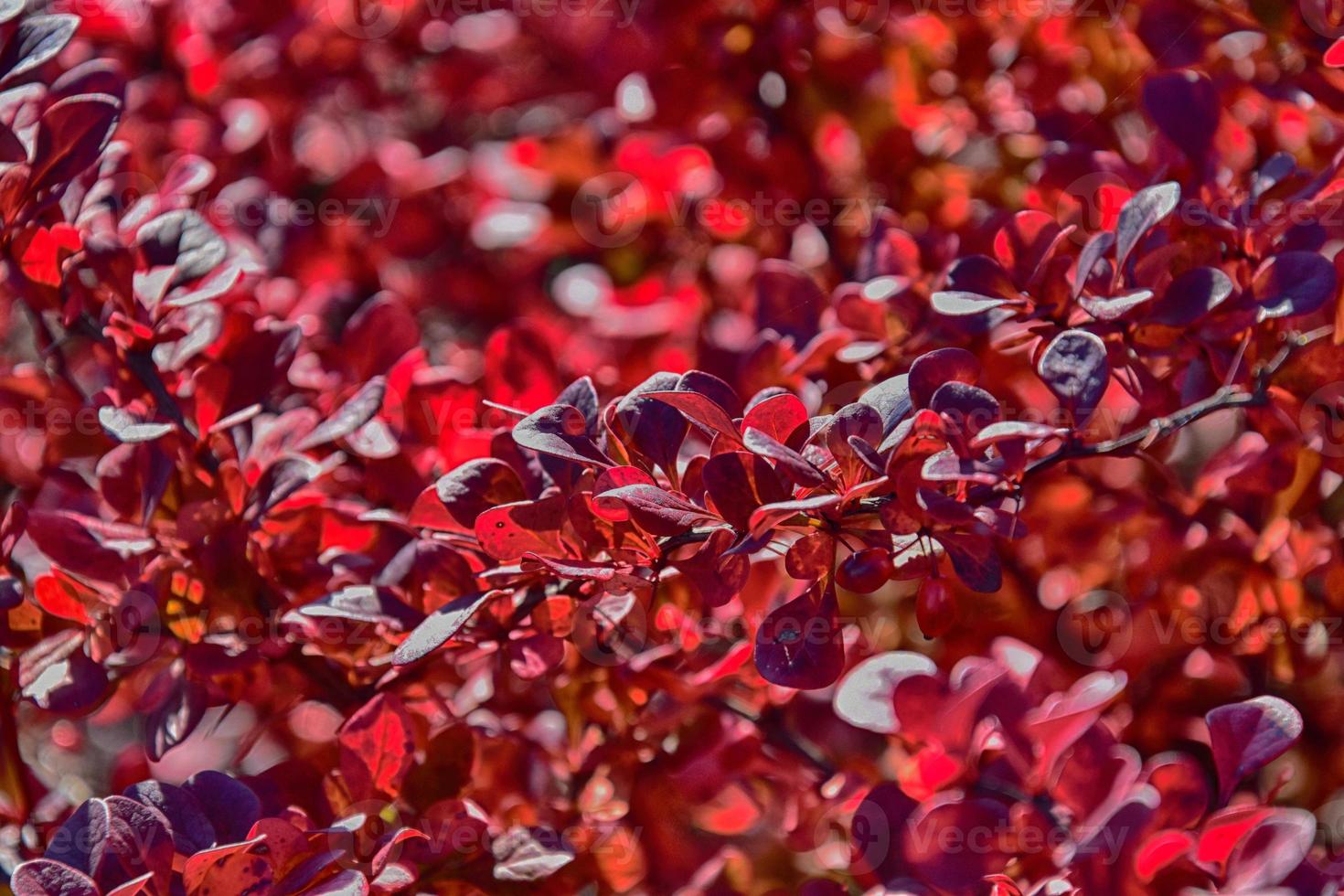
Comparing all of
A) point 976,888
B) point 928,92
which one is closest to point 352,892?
point 976,888

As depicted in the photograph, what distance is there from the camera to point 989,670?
716 millimetres

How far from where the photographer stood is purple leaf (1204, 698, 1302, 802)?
62 centimetres

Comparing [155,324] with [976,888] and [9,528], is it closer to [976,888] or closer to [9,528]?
[9,528]

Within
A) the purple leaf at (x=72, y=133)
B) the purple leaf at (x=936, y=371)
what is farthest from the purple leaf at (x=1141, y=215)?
the purple leaf at (x=72, y=133)

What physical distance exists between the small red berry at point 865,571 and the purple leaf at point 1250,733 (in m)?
0.23

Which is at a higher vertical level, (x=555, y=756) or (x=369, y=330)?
(x=369, y=330)

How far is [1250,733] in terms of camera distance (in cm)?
63

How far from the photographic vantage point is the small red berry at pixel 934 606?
1.93ft

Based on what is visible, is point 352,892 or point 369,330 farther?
point 369,330

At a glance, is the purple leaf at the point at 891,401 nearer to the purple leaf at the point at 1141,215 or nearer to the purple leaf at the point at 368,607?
the purple leaf at the point at 1141,215

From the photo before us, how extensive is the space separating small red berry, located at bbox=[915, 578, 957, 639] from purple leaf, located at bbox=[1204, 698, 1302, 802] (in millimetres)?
184

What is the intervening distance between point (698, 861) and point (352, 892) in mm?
369

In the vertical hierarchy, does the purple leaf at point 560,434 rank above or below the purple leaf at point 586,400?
above

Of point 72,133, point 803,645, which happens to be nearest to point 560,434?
point 803,645
